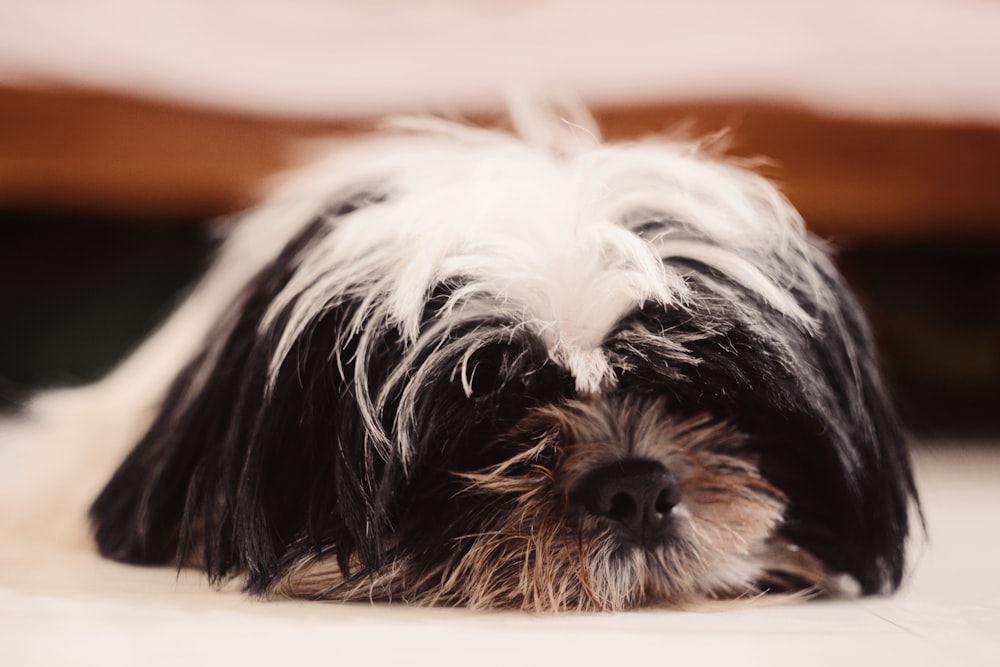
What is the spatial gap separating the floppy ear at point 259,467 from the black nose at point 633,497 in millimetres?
216

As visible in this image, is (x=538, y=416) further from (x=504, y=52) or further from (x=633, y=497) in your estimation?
(x=504, y=52)

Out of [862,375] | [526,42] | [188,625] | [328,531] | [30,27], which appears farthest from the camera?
[526,42]

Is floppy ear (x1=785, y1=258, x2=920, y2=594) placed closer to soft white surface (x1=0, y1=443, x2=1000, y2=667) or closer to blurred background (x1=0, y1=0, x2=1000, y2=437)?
soft white surface (x1=0, y1=443, x2=1000, y2=667)

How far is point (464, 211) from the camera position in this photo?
1056mm

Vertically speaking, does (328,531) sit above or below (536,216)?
below

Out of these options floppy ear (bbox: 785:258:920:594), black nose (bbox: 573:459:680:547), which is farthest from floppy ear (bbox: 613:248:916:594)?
black nose (bbox: 573:459:680:547)

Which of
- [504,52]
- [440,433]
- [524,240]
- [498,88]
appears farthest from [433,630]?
[504,52]

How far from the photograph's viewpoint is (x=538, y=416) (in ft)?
3.33

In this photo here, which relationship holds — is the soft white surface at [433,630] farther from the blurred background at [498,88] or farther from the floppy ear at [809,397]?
the blurred background at [498,88]

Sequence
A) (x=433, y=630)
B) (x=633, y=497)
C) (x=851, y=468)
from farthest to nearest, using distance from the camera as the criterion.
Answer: (x=851, y=468) < (x=633, y=497) < (x=433, y=630)

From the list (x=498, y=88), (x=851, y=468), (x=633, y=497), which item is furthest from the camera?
(x=498, y=88)

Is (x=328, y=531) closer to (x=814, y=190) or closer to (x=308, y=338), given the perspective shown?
(x=308, y=338)

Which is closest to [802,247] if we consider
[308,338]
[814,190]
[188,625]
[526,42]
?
[308,338]

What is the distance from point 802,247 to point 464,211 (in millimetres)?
403
